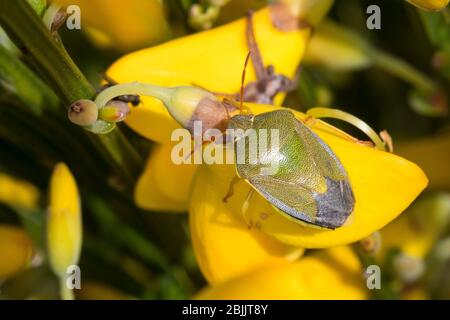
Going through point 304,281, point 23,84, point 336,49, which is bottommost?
point 304,281

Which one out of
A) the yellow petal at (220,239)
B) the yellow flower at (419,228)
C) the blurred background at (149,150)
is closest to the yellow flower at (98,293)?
the blurred background at (149,150)

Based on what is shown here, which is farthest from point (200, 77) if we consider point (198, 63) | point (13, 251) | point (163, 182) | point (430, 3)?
point (13, 251)

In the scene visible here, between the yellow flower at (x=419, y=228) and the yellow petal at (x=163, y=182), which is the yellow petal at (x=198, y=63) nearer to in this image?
the yellow petal at (x=163, y=182)

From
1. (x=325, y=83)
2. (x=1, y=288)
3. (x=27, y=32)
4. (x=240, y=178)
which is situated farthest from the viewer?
(x=325, y=83)

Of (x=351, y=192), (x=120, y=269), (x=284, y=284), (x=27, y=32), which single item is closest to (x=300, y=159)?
(x=351, y=192)

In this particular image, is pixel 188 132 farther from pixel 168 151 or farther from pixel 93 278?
pixel 93 278

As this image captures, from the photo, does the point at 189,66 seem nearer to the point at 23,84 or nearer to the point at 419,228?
the point at 23,84

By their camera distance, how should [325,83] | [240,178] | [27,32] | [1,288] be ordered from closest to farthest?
1. [27,32]
2. [240,178]
3. [1,288]
4. [325,83]
